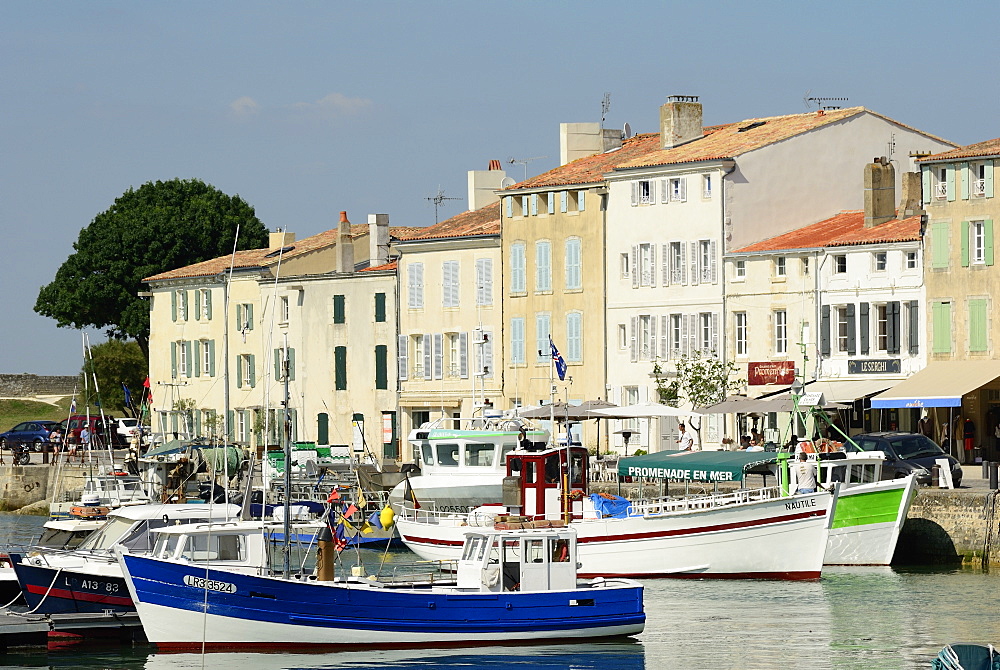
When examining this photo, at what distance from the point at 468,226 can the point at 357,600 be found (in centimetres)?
4318

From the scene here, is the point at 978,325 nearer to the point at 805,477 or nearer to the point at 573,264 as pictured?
the point at 805,477

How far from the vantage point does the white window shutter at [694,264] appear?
218ft

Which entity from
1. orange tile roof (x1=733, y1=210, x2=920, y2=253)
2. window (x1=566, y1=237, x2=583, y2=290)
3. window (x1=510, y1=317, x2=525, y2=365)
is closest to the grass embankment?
window (x1=510, y1=317, x2=525, y2=365)

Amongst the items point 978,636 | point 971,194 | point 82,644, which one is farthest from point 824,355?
point 82,644

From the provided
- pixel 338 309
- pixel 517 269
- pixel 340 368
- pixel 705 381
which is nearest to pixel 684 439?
pixel 705 381

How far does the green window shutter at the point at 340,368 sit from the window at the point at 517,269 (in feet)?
33.0

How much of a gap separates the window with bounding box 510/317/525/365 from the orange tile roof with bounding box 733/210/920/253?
10492 mm

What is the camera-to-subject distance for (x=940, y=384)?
5691 cm

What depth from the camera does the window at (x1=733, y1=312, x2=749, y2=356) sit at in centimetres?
6475

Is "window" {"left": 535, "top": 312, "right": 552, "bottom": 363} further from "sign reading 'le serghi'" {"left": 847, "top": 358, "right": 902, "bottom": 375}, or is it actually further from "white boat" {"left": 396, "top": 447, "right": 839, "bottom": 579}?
"white boat" {"left": 396, "top": 447, "right": 839, "bottom": 579}

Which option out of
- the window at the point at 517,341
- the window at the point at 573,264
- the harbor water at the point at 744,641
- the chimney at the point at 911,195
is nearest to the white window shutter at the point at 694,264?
the window at the point at 573,264

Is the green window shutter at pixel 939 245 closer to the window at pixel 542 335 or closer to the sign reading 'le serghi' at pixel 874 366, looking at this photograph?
the sign reading 'le serghi' at pixel 874 366

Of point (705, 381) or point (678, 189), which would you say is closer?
point (705, 381)

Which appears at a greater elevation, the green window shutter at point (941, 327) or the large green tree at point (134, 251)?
the large green tree at point (134, 251)
